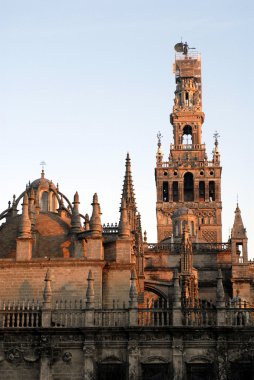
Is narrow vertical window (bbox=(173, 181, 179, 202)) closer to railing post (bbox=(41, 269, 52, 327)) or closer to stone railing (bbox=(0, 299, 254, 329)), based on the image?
stone railing (bbox=(0, 299, 254, 329))

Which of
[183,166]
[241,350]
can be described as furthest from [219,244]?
[241,350]

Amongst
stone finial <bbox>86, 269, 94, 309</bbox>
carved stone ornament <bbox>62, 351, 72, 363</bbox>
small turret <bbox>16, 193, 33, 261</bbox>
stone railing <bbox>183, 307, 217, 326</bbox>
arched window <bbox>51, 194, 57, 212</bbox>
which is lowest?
carved stone ornament <bbox>62, 351, 72, 363</bbox>

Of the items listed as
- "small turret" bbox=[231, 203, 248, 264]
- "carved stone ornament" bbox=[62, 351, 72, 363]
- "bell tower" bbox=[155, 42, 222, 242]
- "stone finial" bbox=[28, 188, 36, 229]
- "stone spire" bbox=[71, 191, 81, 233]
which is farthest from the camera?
"bell tower" bbox=[155, 42, 222, 242]

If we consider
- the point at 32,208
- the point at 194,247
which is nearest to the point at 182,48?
the point at 194,247

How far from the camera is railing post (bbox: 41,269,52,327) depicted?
48969 millimetres

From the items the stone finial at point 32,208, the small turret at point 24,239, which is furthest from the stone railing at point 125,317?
the stone finial at point 32,208

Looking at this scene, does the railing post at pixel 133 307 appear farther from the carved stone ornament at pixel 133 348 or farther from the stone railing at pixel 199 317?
the stone railing at pixel 199 317

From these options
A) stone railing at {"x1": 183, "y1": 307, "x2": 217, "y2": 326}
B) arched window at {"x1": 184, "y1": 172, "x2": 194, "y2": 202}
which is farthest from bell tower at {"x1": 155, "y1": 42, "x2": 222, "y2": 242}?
stone railing at {"x1": 183, "y1": 307, "x2": 217, "y2": 326}

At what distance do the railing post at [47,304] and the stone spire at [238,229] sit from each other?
29.7m

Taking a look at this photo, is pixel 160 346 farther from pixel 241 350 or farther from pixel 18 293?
pixel 18 293

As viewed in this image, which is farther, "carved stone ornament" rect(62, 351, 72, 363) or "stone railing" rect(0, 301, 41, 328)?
"stone railing" rect(0, 301, 41, 328)

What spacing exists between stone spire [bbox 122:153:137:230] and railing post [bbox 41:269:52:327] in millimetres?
13098

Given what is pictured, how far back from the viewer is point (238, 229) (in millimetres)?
77312

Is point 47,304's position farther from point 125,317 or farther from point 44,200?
point 44,200
